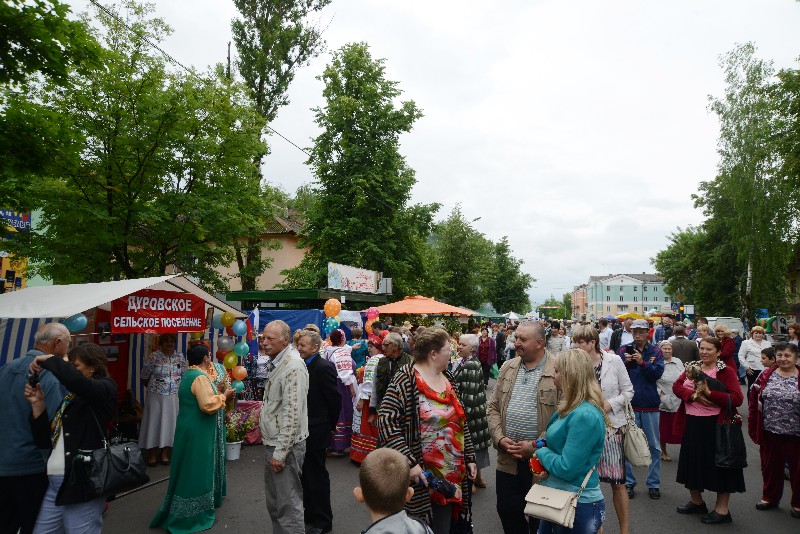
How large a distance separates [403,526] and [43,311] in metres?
5.20

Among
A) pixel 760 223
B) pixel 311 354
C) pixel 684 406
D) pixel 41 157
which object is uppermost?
pixel 760 223

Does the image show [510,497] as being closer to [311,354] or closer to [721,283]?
[311,354]

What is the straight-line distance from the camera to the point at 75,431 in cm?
365

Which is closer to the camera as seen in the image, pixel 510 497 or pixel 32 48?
pixel 510 497

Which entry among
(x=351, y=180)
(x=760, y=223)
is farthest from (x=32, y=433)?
(x=760, y=223)

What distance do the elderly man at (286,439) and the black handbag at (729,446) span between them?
403 centimetres

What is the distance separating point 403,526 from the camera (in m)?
2.18

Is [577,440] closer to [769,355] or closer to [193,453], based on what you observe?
[193,453]

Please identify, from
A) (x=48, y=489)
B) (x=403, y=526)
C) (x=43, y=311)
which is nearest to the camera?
(x=403, y=526)

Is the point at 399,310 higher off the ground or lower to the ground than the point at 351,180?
lower

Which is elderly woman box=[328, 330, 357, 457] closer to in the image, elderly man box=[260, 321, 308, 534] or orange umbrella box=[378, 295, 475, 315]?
elderly man box=[260, 321, 308, 534]

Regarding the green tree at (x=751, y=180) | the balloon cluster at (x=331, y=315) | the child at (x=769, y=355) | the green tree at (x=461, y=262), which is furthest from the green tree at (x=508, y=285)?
the child at (x=769, y=355)

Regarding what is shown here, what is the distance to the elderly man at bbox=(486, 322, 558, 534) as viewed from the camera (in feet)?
12.6

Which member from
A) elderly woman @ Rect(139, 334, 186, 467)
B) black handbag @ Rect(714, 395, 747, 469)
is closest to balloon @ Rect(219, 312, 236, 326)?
elderly woman @ Rect(139, 334, 186, 467)
